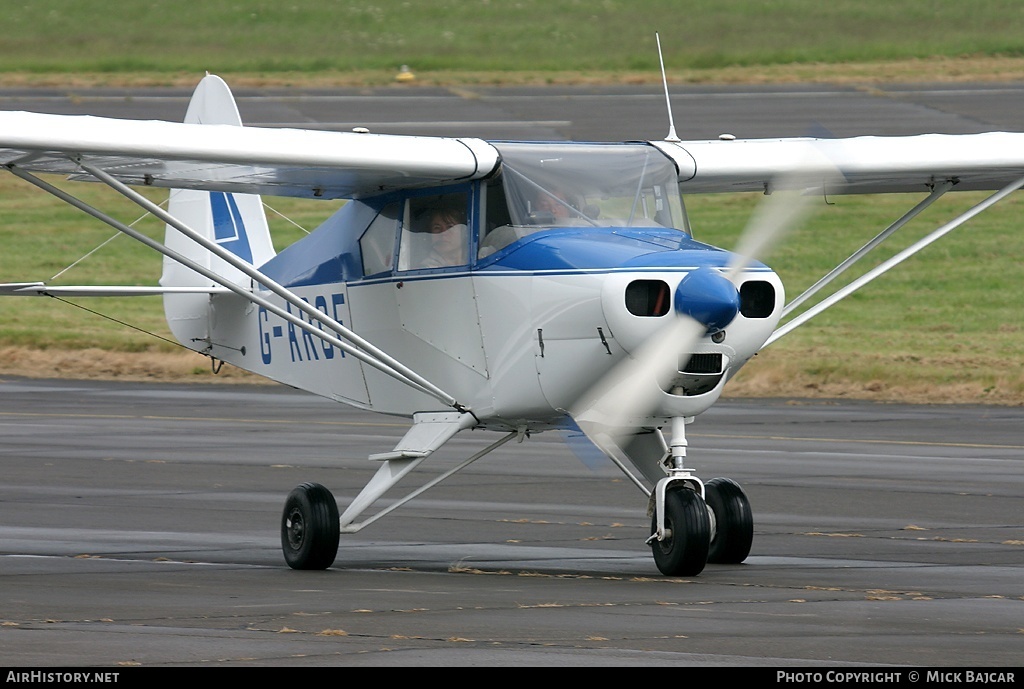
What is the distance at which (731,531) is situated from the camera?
1122cm

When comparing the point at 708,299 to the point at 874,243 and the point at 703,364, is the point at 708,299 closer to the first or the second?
the point at 703,364

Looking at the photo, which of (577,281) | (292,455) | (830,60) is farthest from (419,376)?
(830,60)

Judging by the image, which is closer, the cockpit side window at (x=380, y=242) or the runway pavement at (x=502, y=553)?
the runway pavement at (x=502, y=553)

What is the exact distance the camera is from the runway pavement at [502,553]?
8023 millimetres

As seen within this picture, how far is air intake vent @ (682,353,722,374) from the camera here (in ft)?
32.3

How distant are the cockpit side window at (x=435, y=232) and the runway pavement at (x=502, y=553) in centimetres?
197

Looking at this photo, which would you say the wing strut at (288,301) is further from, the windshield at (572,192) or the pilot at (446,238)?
the windshield at (572,192)

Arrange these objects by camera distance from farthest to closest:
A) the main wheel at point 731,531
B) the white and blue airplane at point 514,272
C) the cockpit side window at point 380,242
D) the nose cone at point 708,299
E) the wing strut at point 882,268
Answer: the wing strut at point 882,268
the cockpit side window at point 380,242
the main wheel at point 731,531
the white and blue airplane at point 514,272
the nose cone at point 708,299

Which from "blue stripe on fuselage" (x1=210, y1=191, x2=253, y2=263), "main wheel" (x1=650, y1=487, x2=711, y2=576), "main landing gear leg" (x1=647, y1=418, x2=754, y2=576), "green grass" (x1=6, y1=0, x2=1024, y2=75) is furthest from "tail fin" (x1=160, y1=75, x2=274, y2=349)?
"green grass" (x1=6, y1=0, x2=1024, y2=75)

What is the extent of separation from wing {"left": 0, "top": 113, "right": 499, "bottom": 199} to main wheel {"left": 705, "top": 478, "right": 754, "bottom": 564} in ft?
8.55

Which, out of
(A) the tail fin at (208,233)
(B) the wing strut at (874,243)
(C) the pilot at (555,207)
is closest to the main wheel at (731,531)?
(B) the wing strut at (874,243)

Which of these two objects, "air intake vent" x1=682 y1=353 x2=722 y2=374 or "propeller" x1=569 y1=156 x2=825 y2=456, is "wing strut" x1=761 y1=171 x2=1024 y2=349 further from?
"air intake vent" x1=682 y1=353 x2=722 y2=374

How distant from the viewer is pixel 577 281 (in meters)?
10.2

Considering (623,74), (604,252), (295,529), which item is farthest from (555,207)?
(623,74)
